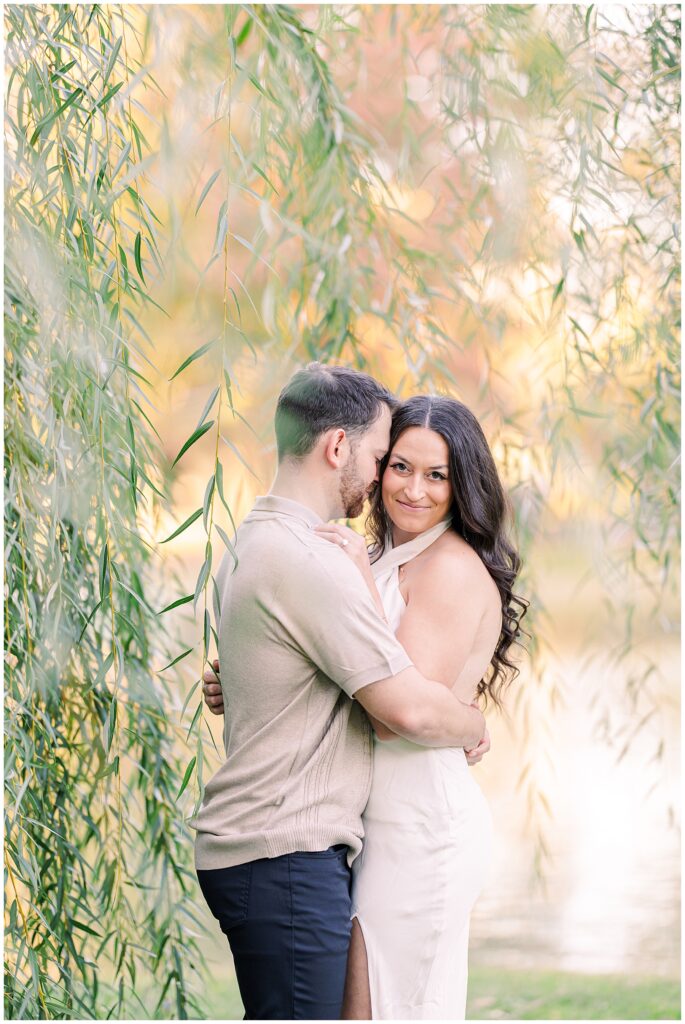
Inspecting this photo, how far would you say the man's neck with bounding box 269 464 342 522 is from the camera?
174 centimetres

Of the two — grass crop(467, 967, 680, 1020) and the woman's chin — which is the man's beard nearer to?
the woman's chin

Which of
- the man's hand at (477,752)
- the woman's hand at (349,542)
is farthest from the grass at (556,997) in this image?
the woman's hand at (349,542)

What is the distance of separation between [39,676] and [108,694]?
280mm

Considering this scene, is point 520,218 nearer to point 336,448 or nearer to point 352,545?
point 336,448

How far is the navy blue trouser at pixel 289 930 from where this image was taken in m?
1.61

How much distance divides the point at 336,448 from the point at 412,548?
268 mm

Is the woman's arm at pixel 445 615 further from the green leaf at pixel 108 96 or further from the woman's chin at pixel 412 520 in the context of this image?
the green leaf at pixel 108 96

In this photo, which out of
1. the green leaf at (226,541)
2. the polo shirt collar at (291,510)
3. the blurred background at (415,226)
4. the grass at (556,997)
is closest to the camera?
the green leaf at (226,541)

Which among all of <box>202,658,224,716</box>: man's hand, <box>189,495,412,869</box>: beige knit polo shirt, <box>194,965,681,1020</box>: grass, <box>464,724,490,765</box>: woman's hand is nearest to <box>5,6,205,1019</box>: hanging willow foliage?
<box>202,658,224,716</box>: man's hand

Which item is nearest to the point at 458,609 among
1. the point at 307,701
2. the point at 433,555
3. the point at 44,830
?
the point at 433,555

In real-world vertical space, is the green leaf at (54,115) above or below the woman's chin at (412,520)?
above

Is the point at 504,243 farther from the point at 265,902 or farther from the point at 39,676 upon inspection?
the point at 265,902

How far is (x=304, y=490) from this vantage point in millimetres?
1742

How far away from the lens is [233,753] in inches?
66.5
